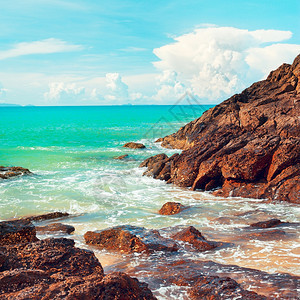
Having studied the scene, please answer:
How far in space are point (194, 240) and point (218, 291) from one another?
385 cm

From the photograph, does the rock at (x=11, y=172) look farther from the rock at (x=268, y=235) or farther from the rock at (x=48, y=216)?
the rock at (x=268, y=235)

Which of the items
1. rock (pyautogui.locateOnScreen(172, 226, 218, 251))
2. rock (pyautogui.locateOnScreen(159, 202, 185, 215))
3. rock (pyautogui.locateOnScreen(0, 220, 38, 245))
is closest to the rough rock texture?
rock (pyautogui.locateOnScreen(159, 202, 185, 215))

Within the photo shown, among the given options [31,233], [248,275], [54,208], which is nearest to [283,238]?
[248,275]

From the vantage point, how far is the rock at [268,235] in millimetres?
10672

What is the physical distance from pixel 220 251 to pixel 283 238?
2.60 metres

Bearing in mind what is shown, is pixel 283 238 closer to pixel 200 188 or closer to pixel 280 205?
pixel 280 205

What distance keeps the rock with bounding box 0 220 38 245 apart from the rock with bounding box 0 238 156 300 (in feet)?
6.92

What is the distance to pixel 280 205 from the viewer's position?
618 inches

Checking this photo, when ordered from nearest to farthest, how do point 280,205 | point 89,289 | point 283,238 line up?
point 89,289
point 283,238
point 280,205

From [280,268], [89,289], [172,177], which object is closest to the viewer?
[89,289]

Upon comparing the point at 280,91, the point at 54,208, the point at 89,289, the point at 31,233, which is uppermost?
the point at 280,91

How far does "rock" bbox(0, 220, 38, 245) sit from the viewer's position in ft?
26.9

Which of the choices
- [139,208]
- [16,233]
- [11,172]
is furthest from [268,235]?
[11,172]

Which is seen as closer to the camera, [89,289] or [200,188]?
[89,289]
